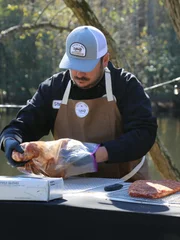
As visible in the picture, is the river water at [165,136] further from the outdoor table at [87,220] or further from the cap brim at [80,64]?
the outdoor table at [87,220]

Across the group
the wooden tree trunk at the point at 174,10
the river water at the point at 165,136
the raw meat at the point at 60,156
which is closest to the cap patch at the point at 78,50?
the raw meat at the point at 60,156

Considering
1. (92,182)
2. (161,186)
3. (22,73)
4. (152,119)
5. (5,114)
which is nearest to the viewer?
(161,186)

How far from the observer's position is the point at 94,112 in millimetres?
2332

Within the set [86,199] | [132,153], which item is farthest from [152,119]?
[86,199]

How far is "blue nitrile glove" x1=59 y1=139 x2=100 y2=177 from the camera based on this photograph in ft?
6.75

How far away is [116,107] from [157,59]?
842 inches

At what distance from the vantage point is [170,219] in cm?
148

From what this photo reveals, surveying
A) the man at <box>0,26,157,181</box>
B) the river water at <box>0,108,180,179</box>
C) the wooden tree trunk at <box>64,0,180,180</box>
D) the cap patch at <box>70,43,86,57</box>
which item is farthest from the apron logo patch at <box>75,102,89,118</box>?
the river water at <box>0,108,180,179</box>

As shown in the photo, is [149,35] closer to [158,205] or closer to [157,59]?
[157,59]

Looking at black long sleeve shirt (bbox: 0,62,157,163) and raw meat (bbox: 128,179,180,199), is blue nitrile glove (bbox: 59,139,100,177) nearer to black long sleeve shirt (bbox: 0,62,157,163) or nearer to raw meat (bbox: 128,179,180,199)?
black long sleeve shirt (bbox: 0,62,157,163)

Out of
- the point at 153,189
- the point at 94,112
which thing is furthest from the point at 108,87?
the point at 153,189

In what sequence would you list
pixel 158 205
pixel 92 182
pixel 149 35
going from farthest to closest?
pixel 149 35, pixel 92 182, pixel 158 205

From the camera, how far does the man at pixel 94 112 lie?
220 centimetres

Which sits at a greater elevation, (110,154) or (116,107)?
(116,107)
